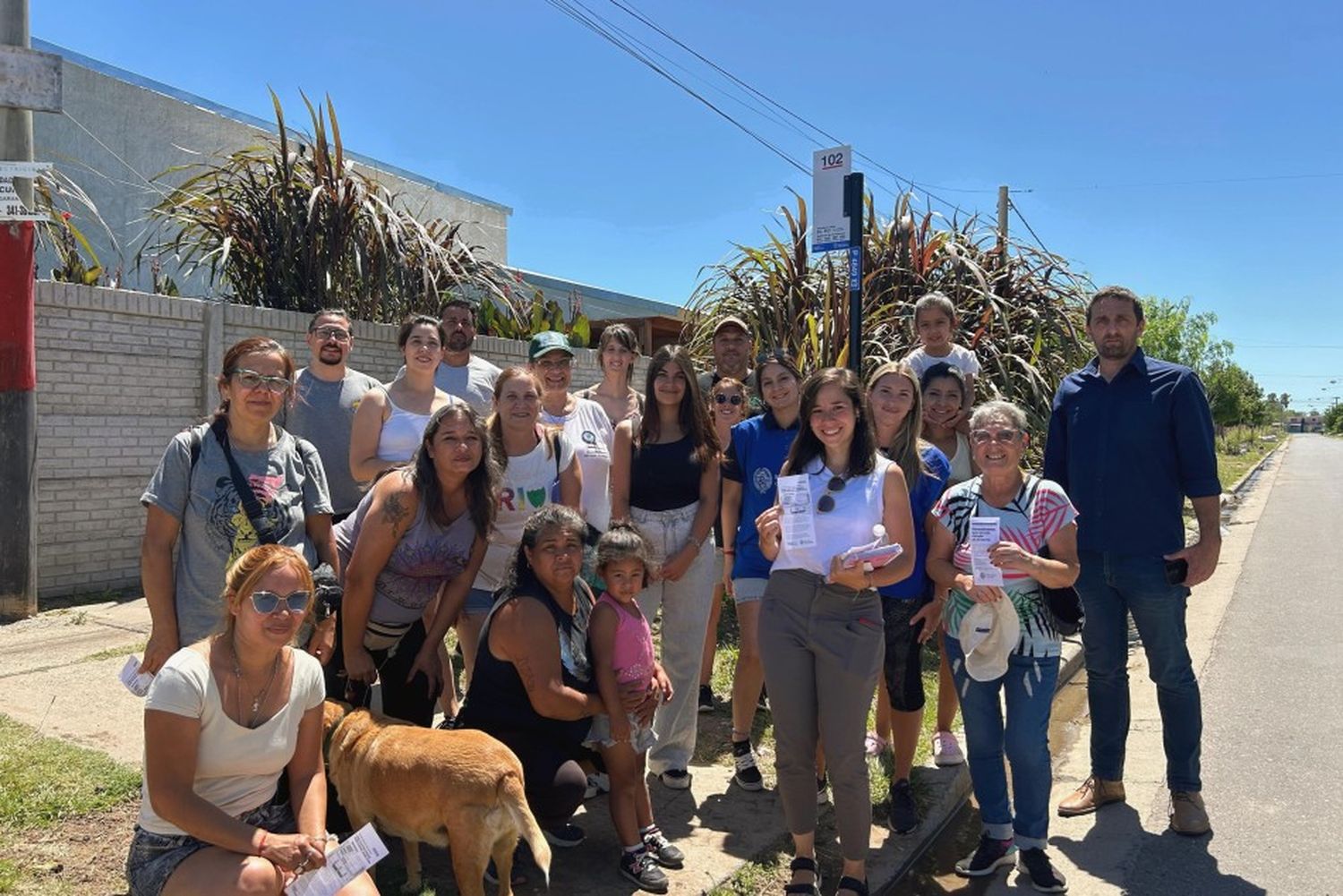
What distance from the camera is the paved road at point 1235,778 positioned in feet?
11.4

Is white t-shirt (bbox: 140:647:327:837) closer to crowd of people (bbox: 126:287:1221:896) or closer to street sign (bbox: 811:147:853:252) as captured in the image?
crowd of people (bbox: 126:287:1221:896)

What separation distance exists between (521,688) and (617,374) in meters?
2.06

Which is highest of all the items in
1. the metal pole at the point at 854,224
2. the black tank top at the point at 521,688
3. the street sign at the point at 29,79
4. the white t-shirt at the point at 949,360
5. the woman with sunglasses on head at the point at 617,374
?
the street sign at the point at 29,79

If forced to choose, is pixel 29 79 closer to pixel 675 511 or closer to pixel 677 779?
pixel 675 511

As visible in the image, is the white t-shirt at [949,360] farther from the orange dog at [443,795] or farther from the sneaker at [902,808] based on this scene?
the orange dog at [443,795]

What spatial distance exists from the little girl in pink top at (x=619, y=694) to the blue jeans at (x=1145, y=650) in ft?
6.35

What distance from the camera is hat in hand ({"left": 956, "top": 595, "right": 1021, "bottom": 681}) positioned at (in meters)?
3.34

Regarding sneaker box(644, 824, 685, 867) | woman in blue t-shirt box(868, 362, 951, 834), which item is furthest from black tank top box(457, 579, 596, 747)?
woman in blue t-shirt box(868, 362, 951, 834)

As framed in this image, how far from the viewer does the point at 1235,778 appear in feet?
14.6

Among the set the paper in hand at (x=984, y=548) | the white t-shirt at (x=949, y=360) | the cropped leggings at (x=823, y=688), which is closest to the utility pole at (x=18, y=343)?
the cropped leggings at (x=823, y=688)

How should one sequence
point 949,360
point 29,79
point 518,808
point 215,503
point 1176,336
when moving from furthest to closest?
point 1176,336 < point 29,79 < point 949,360 < point 215,503 < point 518,808

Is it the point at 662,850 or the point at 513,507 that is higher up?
the point at 513,507

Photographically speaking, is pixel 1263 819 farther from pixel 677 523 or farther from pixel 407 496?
pixel 407 496

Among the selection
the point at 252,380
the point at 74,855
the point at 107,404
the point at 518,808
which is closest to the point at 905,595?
the point at 518,808
